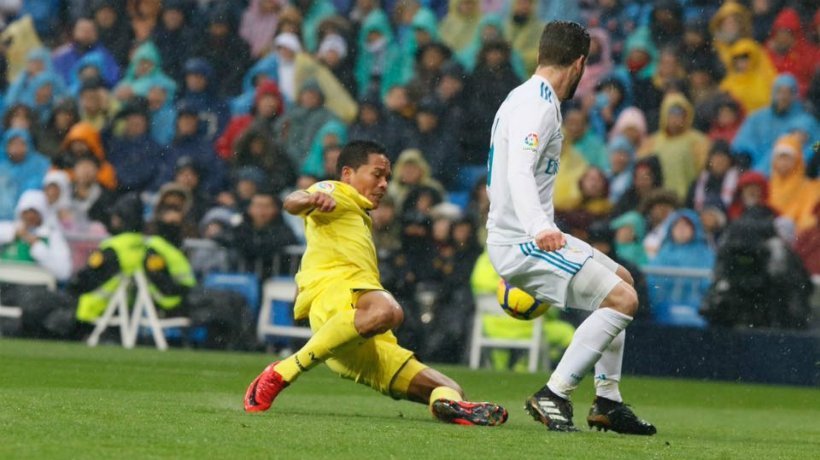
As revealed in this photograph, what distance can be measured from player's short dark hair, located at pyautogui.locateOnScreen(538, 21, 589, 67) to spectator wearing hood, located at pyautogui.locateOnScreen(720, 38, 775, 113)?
1057 centimetres

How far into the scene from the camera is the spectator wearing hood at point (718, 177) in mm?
18000

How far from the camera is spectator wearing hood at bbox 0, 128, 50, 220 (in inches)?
815

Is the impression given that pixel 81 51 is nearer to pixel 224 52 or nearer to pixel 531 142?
pixel 224 52

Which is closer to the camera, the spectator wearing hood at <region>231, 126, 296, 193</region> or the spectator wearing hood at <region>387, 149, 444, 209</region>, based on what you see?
the spectator wearing hood at <region>387, 149, 444, 209</region>

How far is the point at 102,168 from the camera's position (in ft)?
66.4

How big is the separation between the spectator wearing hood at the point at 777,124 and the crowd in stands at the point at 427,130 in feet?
0.08

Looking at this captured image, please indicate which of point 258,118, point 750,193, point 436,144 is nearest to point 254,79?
point 258,118

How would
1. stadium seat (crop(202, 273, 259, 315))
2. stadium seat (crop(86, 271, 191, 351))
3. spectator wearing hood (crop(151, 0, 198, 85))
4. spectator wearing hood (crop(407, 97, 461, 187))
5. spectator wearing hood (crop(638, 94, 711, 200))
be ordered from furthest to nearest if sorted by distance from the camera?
1. spectator wearing hood (crop(151, 0, 198, 85))
2. spectator wearing hood (crop(407, 97, 461, 187))
3. spectator wearing hood (crop(638, 94, 711, 200))
4. stadium seat (crop(202, 273, 259, 315))
5. stadium seat (crop(86, 271, 191, 351))

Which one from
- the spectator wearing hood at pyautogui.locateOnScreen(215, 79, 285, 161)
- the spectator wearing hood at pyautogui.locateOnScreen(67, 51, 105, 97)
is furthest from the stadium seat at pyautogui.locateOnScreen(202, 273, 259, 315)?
the spectator wearing hood at pyautogui.locateOnScreen(67, 51, 105, 97)

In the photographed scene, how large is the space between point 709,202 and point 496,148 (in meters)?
9.70

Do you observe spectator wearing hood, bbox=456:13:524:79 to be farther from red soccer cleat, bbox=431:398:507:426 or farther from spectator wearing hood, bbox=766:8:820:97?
red soccer cleat, bbox=431:398:507:426

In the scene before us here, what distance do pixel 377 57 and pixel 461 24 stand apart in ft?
3.59

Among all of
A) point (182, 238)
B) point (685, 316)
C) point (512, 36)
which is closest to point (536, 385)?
point (685, 316)

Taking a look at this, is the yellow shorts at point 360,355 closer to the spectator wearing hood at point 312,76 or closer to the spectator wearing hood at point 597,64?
the spectator wearing hood at point 597,64
